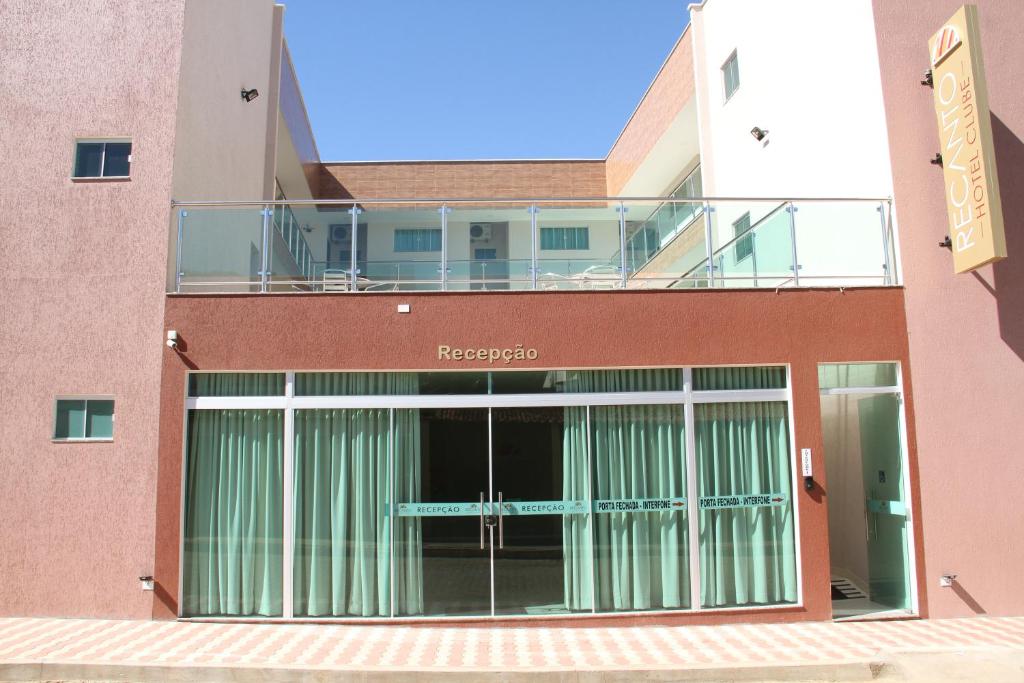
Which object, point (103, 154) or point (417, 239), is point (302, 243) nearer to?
point (417, 239)

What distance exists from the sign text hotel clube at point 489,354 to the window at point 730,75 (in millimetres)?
7749

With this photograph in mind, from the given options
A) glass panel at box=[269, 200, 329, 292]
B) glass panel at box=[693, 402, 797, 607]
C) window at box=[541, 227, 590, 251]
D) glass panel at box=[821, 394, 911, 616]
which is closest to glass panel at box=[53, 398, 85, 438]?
glass panel at box=[269, 200, 329, 292]

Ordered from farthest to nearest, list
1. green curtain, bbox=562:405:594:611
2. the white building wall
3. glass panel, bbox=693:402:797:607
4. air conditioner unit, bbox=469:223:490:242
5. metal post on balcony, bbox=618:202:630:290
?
1. air conditioner unit, bbox=469:223:490:242
2. the white building wall
3. metal post on balcony, bbox=618:202:630:290
4. glass panel, bbox=693:402:797:607
5. green curtain, bbox=562:405:594:611

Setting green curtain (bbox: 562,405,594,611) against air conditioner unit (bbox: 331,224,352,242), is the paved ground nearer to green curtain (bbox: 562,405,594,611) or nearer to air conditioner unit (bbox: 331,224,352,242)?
green curtain (bbox: 562,405,594,611)

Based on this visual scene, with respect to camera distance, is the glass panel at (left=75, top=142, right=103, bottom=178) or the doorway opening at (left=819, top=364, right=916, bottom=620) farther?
the glass panel at (left=75, top=142, right=103, bottom=178)

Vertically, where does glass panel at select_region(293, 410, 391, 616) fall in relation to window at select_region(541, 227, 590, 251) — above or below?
below

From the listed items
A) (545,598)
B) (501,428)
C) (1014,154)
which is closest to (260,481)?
(501,428)

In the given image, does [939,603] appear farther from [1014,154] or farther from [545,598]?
[1014,154]

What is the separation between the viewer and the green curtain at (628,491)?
9188 mm

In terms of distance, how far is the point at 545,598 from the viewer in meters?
9.17

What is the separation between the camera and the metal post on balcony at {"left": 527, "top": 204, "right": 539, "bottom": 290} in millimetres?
9641

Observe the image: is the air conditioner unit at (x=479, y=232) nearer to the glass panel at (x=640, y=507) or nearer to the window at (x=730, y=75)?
the glass panel at (x=640, y=507)

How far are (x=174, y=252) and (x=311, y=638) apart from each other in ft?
Result: 15.2

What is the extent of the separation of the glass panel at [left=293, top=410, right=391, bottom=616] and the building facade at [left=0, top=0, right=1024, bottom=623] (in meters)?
0.03
